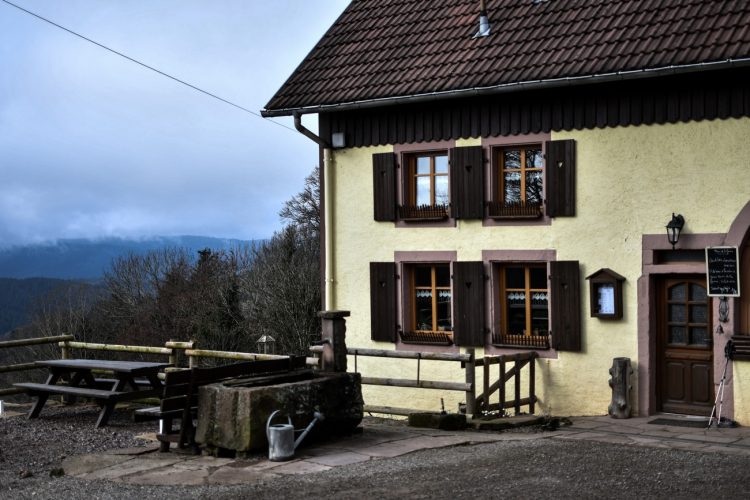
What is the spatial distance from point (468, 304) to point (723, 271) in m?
4.09

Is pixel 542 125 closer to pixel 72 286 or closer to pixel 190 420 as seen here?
pixel 190 420

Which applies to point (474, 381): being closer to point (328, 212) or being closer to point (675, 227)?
point (675, 227)

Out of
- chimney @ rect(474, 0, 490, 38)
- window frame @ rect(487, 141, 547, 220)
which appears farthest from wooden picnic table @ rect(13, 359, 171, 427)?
chimney @ rect(474, 0, 490, 38)

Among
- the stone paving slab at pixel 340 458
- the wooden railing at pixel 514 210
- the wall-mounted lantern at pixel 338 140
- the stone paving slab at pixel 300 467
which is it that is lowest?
the stone paving slab at pixel 300 467

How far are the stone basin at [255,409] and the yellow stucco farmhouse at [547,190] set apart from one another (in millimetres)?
5048

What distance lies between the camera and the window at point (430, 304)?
16359 millimetres

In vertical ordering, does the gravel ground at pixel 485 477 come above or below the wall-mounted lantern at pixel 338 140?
below

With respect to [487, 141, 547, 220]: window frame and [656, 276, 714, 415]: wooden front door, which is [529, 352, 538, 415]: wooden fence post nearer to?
[656, 276, 714, 415]: wooden front door

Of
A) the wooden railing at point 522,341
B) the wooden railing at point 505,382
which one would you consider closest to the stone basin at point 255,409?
the wooden railing at point 505,382

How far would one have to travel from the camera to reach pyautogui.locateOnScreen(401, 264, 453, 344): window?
53.7 ft

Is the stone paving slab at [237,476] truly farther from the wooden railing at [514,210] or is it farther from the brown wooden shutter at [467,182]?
the brown wooden shutter at [467,182]

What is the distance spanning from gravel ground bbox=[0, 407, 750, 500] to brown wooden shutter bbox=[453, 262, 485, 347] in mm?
4397

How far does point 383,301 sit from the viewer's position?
55.2ft

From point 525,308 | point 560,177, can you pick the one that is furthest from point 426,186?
point 525,308
